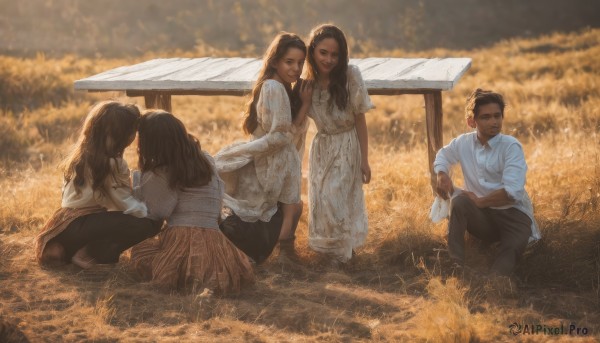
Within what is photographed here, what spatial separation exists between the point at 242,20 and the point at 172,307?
1710cm

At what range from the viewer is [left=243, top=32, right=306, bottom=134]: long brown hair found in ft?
15.7

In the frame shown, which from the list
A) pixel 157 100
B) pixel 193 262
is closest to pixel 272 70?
pixel 193 262

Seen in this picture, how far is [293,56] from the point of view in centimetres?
479

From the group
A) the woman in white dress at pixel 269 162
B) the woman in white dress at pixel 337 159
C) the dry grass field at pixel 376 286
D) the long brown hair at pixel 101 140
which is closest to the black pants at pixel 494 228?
the dry grass field at pixel 376 286

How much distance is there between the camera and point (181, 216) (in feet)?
14.9

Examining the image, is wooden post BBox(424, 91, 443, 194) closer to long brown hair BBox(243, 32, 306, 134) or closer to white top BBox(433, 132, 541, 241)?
white top BBox(433, 132, 541, 241)

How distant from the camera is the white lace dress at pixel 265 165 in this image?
4844 millimetres

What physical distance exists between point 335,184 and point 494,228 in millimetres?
1041

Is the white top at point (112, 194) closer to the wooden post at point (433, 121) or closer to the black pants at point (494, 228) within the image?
the black pants at point (494, 228)

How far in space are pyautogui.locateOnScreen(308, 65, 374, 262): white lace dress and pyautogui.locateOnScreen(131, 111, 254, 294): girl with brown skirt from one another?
73 cm

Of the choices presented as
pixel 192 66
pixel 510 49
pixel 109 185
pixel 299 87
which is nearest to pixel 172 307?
pixel 109 185

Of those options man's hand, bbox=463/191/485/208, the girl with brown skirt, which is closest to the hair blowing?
man's hand, bbox=463/191/485/208

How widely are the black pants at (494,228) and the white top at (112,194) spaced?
184 cm

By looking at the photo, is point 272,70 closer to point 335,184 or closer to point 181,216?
point 335,184
